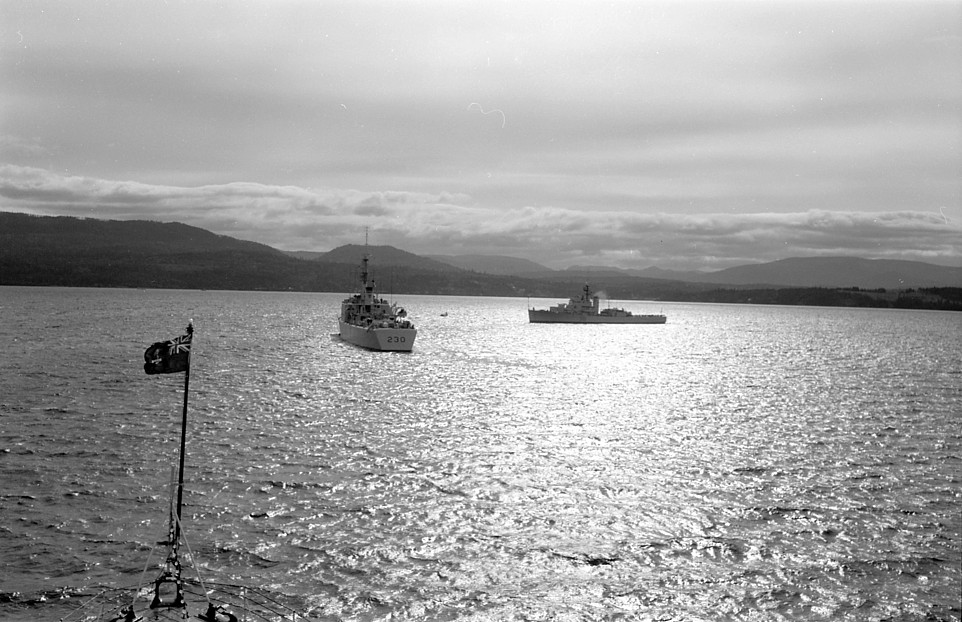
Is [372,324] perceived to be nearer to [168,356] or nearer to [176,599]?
[168,356]

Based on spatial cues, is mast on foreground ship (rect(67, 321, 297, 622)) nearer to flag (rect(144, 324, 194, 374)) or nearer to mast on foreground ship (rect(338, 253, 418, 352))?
flag (rect(144, 324, 194, 374))

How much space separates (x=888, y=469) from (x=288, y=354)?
68738 millimetres

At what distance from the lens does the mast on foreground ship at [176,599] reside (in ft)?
53.4

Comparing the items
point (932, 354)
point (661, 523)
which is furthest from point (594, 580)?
point (932, 354)

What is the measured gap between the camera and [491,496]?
28188mm

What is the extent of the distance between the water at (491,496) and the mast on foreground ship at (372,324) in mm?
28806

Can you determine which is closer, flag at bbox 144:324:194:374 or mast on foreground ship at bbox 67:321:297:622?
mast on foreground ship at bbox 67:321:297:622

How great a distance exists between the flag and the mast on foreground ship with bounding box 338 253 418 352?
72.3 m

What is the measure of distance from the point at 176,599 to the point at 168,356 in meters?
6.10

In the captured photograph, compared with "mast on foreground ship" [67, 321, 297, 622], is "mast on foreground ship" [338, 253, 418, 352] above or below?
above

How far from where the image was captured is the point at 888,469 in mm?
34750

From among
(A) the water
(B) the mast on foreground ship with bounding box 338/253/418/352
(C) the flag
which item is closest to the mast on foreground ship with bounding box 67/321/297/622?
(C) the flag

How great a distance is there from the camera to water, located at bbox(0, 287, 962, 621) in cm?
1962

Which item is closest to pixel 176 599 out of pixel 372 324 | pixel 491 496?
pixel 491 496
